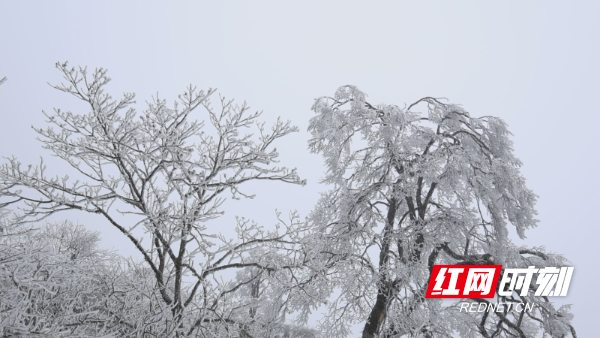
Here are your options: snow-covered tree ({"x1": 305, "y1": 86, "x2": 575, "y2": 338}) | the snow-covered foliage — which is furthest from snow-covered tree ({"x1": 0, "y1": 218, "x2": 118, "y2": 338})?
snow-covered tree ({"x1": 305, "y1": 86, "x2": 575, "y2": 338})

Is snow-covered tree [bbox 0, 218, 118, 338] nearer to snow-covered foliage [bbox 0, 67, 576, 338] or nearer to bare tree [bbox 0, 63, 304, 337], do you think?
snow-covered foliage [bbox 0, 67, 576, 338]

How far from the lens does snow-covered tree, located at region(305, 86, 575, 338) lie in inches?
311

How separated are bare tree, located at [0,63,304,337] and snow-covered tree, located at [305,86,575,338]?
3262mm

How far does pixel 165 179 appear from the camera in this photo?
4.86 m

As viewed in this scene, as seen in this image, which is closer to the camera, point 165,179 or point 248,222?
point 165,179

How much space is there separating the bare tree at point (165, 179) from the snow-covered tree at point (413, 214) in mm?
3262

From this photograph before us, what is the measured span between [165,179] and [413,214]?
237 inches

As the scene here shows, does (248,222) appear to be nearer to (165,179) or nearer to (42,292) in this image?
(165,179)

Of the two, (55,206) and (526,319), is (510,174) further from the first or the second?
(55,206)

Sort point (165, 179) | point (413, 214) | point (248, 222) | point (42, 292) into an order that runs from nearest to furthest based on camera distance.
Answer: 1. point (42, 292)
2. point (165, 179)
3. point (248, 222)
4. point (413, 214)

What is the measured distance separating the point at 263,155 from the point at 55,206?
253cm

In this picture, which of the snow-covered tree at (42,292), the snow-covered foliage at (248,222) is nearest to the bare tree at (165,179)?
the snow-covered foliage at (248,222)

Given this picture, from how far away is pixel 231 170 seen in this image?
511cm

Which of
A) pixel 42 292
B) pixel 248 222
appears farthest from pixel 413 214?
pixel 42 292
